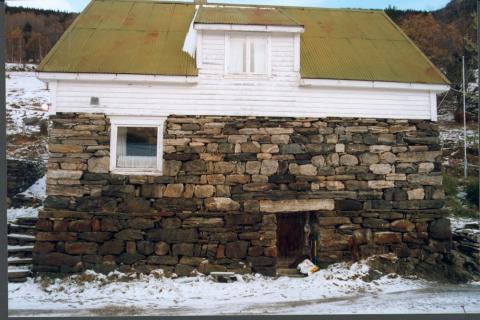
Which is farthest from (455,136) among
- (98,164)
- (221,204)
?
(98,164)

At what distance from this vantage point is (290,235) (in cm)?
680

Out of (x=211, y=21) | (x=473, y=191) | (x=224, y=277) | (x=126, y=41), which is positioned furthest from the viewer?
(x=473, y=191)

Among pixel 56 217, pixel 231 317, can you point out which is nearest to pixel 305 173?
pixel 231 317

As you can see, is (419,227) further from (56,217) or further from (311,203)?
(56,217)

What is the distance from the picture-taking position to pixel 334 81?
652cm

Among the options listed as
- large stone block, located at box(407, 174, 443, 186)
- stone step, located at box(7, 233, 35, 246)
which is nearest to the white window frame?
large stone block, located at box(407, 174, 443, 186)

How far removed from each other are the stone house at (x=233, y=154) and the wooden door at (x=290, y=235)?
0.7 inches

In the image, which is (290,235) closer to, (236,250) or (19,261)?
(236,250)

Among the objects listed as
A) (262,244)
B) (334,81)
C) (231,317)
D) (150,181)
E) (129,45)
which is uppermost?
(129,45)

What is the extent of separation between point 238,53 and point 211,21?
26.7 inches

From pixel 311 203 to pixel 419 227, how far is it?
1971mm

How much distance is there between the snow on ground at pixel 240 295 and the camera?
5.32 metres

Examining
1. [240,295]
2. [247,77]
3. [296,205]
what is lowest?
[240,295]

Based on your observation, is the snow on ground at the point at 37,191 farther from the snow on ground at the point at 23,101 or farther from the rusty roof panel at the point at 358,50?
the rusty roof panel at the point at 358,50
